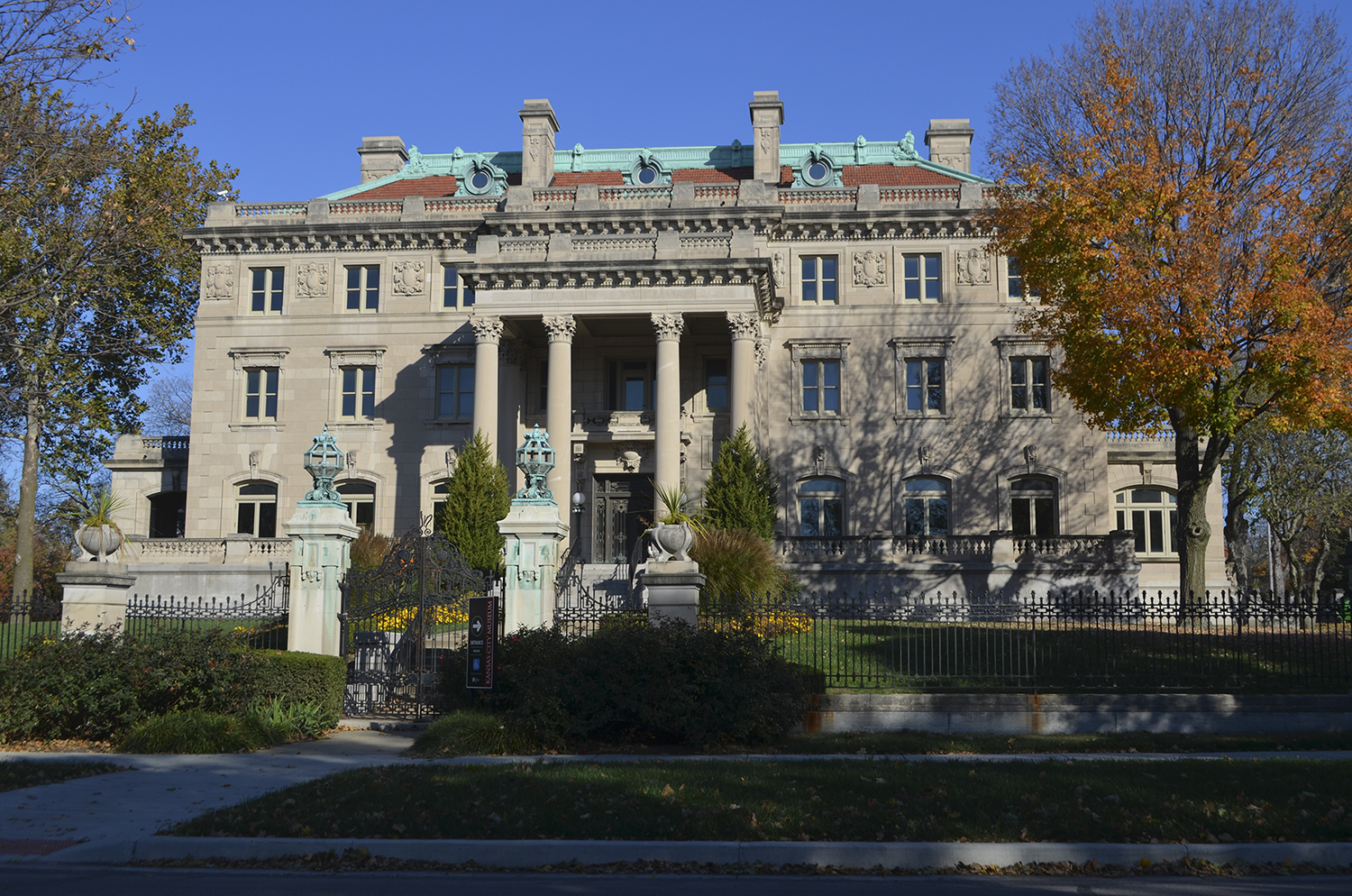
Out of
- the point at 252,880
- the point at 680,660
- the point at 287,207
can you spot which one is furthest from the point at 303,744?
the point at 287,207

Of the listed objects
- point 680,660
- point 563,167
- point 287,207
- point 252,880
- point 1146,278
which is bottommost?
point 252,880

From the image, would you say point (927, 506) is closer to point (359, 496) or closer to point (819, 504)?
point (819, 504)

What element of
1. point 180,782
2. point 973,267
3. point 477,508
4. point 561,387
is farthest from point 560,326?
point 180,782

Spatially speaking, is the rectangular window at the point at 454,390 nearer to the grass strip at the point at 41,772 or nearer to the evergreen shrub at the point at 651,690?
the evergreen shrub at the point at 651,690

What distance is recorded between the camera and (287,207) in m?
43.5

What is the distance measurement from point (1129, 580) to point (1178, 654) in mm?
16374

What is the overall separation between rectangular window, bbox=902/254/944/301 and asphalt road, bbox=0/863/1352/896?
34.1m

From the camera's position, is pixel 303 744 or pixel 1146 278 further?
pixel 1146 278

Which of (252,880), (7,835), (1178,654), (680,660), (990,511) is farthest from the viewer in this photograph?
(990,511)

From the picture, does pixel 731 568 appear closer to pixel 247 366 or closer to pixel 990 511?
pixel 990 511

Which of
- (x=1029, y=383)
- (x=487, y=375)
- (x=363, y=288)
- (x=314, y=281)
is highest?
(x=314, y=281)

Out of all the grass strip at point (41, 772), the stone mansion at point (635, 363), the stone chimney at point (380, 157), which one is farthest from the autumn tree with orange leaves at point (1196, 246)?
the stone chimney at point (380, 157)

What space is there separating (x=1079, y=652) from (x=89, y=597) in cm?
1648

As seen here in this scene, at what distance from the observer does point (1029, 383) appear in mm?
40875
